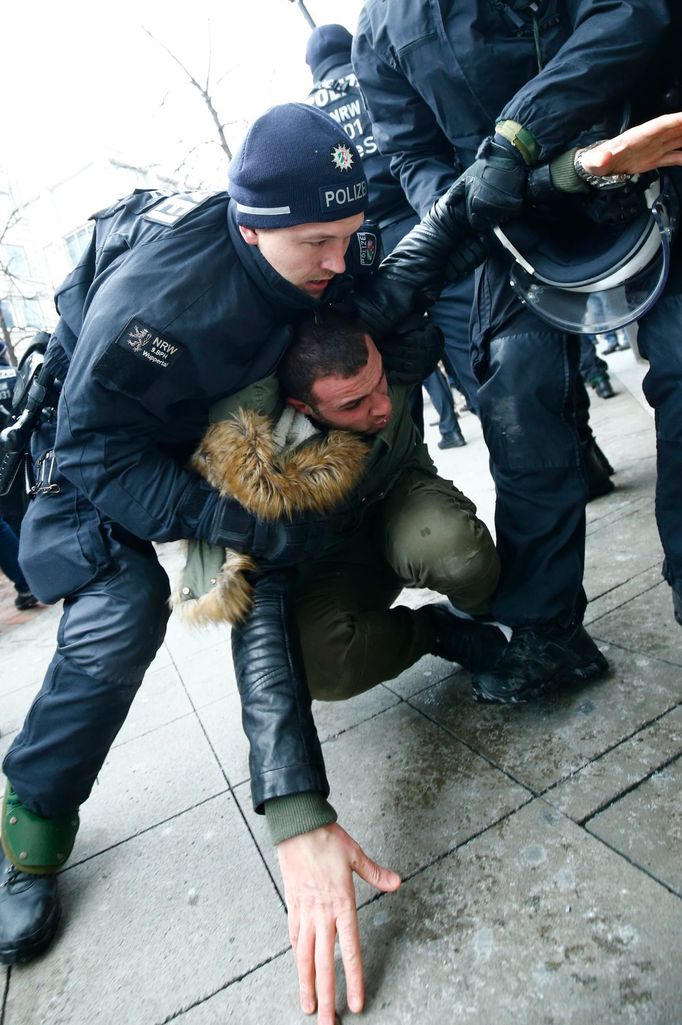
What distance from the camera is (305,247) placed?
1542 millimetres

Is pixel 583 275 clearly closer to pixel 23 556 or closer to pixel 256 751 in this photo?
pixel 256 751

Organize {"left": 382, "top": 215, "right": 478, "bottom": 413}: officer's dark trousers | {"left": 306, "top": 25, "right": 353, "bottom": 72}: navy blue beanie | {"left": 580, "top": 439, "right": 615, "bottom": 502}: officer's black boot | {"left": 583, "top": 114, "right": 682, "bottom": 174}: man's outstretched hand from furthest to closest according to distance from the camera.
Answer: {"left": 306, "top": 25, "right": 353, "bottom": 72}: navy blue beanie → {"left": 580, "top": 439, "right": 615, "bottom": 502}: officer's black boot → {"left": 382, "top": 215, "right": 478, "bottom": 413}: officer's dark trousers → {"left": 583, "top": 114, "right": 682, "bottom": 174}: man's outstretched hand

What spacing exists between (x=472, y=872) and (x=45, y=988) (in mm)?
927

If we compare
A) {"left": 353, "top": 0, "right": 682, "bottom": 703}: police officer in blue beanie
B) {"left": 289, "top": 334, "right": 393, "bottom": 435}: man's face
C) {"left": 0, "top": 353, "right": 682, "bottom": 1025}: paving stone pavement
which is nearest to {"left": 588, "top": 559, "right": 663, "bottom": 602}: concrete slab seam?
{"left": 0, "top": 353, "right": 682, "bottom": 1025}: paving stone pavement

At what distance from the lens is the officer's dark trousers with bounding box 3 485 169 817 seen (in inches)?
66.8

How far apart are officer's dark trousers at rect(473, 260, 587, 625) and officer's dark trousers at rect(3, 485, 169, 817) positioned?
985 millimetres

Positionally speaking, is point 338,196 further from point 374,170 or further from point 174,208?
point 374,170

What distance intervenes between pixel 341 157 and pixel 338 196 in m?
0.09

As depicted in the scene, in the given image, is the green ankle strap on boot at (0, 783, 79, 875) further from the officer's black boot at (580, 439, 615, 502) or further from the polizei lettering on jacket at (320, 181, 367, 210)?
the officer's black boot at (580, 439, 615, 502)

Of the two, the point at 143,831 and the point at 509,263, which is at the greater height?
the point at 509,263

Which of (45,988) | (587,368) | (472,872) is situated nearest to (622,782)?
(472,872)

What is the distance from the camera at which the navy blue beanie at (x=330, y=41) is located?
3424 millimetres

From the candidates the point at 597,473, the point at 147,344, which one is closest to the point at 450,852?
the point at 147,344

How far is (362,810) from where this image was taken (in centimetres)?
167
